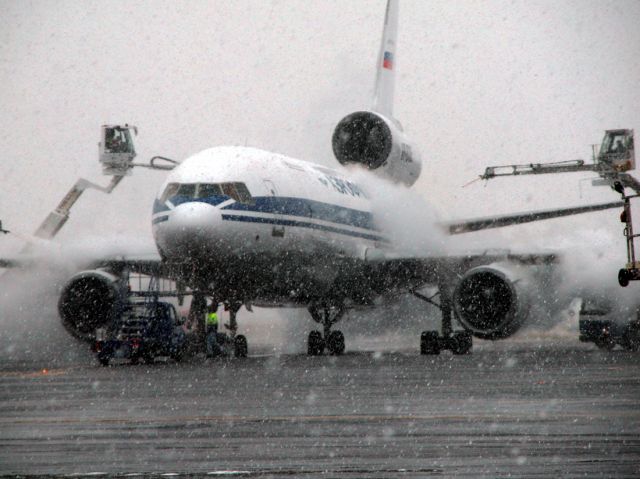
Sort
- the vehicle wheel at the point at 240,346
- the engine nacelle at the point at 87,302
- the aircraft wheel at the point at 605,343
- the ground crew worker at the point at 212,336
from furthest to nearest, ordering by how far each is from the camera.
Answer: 1. the aircraft wheel at the point at 605,343
2. the ground crew worker at the point at 212,336
3. the vehicle wheel at the point at 240,346
4. the engine nacelle at the point at 87,302

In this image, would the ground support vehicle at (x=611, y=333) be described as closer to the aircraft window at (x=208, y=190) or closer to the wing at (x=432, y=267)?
the wing at (x=432, y=267)

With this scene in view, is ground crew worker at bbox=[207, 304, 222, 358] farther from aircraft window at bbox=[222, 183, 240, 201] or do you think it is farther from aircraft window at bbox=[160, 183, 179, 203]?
aircraft window at bbox=[222, 183, 240, 201]

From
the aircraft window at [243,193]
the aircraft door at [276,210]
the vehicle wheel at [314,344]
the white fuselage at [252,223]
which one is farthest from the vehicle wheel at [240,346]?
the aircraft window at [243,193]

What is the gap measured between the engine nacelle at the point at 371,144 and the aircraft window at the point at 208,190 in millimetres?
10149

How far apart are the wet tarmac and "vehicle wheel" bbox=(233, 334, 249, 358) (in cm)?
799

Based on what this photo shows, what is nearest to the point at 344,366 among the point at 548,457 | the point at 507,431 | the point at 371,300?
the point at 371,300

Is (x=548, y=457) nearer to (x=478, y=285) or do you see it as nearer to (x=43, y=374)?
(x=43, y=374)

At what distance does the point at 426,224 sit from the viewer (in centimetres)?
3594

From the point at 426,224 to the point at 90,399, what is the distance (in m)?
20.7

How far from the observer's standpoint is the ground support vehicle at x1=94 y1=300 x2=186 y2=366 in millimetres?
28047

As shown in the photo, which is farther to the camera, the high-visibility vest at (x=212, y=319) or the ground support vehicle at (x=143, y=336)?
the high-visibility vest at (x=212, y=319)

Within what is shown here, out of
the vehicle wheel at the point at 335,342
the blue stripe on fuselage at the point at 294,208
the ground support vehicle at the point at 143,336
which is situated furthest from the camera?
the vehicle wheel at the point at 335,342

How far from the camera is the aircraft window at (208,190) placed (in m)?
26.0

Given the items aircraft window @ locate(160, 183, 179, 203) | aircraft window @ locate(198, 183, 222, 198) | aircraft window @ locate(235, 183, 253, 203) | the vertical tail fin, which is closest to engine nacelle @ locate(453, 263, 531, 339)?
aircraft window @ locate(235, 183, 253, 203)
